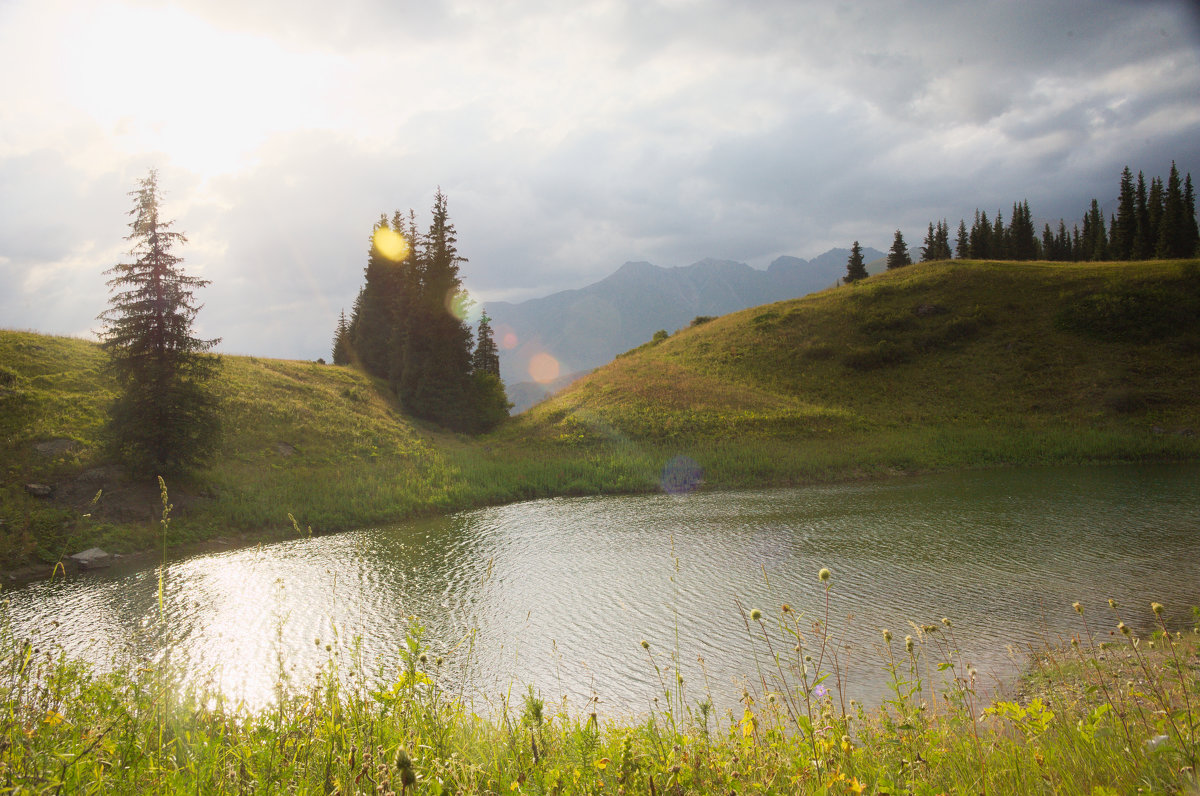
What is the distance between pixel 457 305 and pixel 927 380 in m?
36.8

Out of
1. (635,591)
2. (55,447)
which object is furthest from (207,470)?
(635,591)

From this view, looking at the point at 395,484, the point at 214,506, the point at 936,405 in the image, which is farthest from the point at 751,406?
the point at 214,506

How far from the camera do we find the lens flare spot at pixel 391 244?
175ft

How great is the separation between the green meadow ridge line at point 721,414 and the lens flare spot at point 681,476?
1.78 feet

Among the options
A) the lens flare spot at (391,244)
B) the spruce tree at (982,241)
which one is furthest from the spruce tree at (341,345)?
the spruce tree at (982,241)

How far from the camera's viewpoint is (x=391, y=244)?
55.2 m

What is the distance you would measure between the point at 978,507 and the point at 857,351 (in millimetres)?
31433

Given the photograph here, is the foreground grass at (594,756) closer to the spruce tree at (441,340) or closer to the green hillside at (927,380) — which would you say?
the green hillside at (927,380)

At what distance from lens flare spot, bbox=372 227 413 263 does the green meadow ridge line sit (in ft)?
42.0

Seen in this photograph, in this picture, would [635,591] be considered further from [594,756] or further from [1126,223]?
[1126,223]

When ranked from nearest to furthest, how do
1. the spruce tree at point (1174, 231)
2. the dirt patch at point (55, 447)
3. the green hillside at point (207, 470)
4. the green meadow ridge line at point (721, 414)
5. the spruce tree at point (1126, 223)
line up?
the green hillside at point (207, 470)
the dirt patch at point (55, 447)
the green meadow ridge line at point (721, 414)
the spruce tree at point (1174, 231)
the spruce tree at point (1126, 223)

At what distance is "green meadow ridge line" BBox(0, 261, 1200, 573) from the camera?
19.7m

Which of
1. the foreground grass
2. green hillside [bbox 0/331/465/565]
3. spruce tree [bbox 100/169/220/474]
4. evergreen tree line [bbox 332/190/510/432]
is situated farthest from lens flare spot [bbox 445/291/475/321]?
the foreground grass

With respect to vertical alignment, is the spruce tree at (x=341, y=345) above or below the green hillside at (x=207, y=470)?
above
